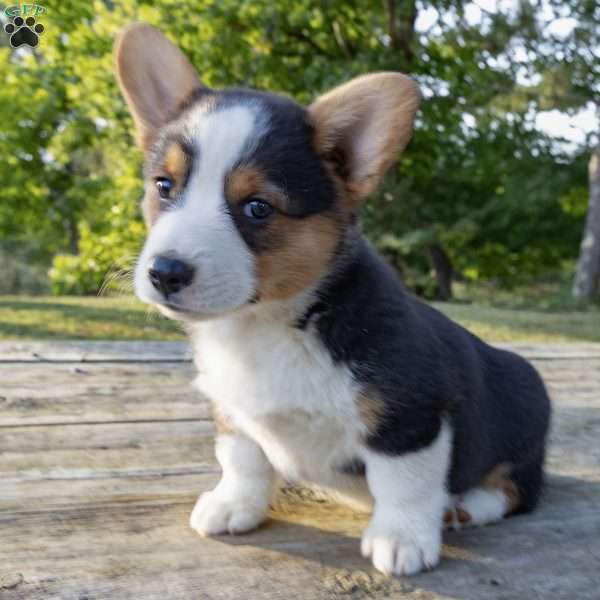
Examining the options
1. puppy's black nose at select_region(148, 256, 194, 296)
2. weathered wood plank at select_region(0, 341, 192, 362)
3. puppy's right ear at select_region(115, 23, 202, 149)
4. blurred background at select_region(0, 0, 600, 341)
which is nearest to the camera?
puppy's black nose at select_region(148, 256, 194, 296)

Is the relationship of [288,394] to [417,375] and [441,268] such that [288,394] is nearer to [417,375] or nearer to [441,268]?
[417,375]

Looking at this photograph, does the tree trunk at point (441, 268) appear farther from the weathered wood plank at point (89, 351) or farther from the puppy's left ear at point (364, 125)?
the puppy's left ear at point (364, 125)

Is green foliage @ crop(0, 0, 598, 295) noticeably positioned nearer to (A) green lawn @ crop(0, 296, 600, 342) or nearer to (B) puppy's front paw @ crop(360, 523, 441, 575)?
(A) green lawn @ crop(0, 296, 600, 342)

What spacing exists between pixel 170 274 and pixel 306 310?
495 mm

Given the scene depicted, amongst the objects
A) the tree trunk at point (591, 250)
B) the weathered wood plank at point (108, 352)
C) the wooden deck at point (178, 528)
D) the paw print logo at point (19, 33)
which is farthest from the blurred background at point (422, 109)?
the wooden deck at point (178, 528)

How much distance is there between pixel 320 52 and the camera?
703 inches

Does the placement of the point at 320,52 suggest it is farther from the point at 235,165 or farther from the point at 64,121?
the point at 235,165

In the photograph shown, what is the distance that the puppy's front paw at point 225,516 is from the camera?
230 cm

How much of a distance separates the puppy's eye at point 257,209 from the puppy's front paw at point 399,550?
3.34ft

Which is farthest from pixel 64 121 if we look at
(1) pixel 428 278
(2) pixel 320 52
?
(1) pixel 428 278

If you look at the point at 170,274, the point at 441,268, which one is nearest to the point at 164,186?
the point at 170,274

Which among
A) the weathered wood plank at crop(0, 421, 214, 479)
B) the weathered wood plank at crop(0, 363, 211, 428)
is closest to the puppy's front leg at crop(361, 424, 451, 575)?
the weathered wood plank at crop(0, 421, 214, 479)

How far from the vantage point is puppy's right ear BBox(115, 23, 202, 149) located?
7.97ft

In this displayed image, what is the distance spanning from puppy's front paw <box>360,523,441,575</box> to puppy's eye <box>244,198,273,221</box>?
40.0 inches
